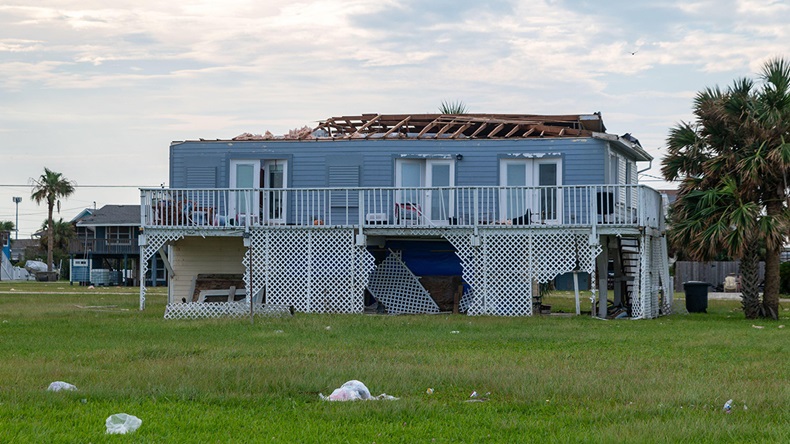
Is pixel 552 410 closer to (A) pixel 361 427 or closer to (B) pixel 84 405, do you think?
(A) pixel 361 427

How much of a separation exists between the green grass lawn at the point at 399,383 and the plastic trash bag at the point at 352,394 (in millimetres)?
170

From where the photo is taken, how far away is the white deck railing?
2412 centimetres

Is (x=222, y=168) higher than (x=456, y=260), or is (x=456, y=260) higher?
(x=222, y=168)

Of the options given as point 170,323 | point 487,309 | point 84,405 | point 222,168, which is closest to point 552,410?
point 84,405

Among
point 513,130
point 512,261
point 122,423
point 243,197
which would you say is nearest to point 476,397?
point 122,423

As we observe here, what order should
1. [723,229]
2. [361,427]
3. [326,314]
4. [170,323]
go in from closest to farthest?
[361,427]
[170,323]
[723,229]
[326,314]

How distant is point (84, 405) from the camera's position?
9594mm

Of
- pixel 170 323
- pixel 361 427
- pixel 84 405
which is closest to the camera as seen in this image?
pixel 361 427

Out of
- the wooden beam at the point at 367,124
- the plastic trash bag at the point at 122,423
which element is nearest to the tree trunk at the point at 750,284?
the wooden beam at the point at 367,124

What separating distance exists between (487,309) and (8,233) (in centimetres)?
8166

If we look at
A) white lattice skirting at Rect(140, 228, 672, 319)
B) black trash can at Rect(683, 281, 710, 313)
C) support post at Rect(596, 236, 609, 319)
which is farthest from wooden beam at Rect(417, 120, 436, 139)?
black trash can at Rect(683, 281, 710, 313)

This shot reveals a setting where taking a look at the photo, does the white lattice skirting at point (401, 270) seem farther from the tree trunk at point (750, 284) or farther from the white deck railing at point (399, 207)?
the tree trunk at point (750, 284)

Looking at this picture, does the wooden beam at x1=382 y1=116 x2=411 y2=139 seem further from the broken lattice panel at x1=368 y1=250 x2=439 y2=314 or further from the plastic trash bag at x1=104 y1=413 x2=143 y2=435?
the plastic trash bag at x1=104 y1=413 x2=143 y2=435

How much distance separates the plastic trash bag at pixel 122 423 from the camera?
330 inches
